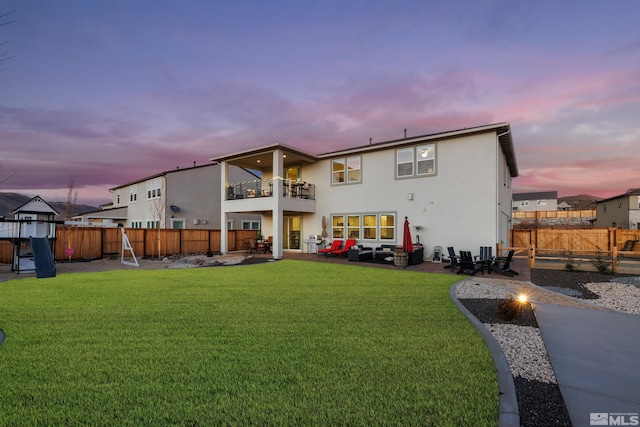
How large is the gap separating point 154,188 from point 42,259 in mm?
18703

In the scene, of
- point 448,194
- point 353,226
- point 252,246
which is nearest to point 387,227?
point 353,226

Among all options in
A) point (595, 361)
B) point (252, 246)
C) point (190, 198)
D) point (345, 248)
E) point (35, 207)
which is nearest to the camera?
point (595, 361)

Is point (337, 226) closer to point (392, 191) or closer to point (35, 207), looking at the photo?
point (392, 191)

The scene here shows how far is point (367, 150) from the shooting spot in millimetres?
17766

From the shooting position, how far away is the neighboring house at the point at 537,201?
60.5 meters

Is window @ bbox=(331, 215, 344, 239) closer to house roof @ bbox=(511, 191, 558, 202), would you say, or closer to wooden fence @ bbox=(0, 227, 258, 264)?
wooden fence @ bbox=(0, 227, 258, 264)

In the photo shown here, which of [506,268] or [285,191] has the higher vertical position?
[285,191]

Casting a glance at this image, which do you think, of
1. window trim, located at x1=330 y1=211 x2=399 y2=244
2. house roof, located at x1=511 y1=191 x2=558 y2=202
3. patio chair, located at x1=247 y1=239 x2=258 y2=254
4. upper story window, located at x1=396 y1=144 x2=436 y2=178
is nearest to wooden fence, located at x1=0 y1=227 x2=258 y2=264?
patio chair, located at x1=247 y1=239 x2=258 y2=254

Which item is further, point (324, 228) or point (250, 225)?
point (250, 225)

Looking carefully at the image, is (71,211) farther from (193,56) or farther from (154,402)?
(154,402)

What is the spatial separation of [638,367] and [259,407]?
477 centimetres

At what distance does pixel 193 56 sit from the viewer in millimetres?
15109

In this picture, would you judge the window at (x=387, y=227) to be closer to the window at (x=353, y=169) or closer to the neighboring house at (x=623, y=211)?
the window at (x=353, y=169)

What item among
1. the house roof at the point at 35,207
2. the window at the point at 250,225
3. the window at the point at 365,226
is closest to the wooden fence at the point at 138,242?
the house roof at the point at 35,207
